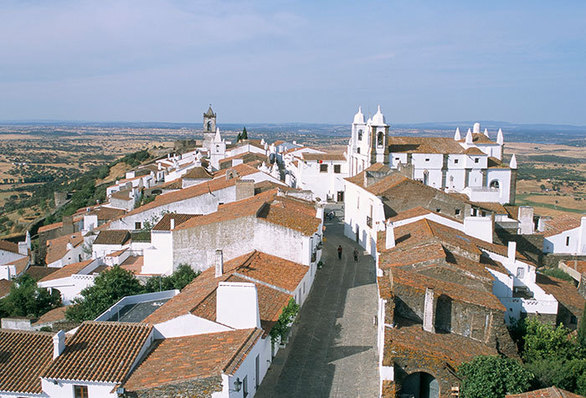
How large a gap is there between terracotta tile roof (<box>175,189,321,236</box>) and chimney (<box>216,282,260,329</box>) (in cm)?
816

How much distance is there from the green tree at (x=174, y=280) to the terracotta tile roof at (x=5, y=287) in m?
11.0

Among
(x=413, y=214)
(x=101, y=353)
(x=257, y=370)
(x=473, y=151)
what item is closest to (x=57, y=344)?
(x=101, y=353)

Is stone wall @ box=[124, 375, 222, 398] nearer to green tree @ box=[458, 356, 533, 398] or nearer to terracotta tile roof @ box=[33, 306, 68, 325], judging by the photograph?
green tree @ box=[458, 356, 533, 398]

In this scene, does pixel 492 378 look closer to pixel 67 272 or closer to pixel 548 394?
pixel 548 394

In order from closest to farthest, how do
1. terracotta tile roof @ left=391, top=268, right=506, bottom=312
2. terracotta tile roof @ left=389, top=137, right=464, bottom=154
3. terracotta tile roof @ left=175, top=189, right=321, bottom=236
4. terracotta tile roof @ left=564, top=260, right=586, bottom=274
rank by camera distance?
terracotta tile roof @ left=391, top=268, right=506, bottom=312, terracotta tile roof @ left=175, top=189, right=321, bottom=236, terracotta tile roof @ left=564, top=260, right=586, bottom=274, terracotta tile roof @ left=389, top=137, right=464, bottom=154

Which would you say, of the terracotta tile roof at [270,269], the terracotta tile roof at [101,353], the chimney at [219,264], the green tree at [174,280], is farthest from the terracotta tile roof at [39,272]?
the terracotta tile roof at [101,353]

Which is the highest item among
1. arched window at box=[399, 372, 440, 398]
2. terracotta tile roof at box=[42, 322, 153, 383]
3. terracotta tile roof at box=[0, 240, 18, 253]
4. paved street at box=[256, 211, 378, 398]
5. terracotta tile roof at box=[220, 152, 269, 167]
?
terracotta tile roof at box=[220, 152, 269, 167]

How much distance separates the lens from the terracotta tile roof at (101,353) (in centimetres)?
1479

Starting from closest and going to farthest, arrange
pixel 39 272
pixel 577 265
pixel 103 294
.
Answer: pixel 103 294
pixel 577 265
pixel 39 272

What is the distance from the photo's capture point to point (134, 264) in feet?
99.6

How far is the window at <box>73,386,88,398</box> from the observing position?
1474 cm

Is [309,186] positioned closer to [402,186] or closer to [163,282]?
[402,186]

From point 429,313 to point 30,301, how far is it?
63.8 ft

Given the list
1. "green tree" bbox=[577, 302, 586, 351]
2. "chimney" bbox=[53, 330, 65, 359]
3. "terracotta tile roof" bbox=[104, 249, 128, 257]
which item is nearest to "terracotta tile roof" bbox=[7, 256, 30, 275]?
"terracotta tile roof" bbox=[104, 249, 128, 257]
